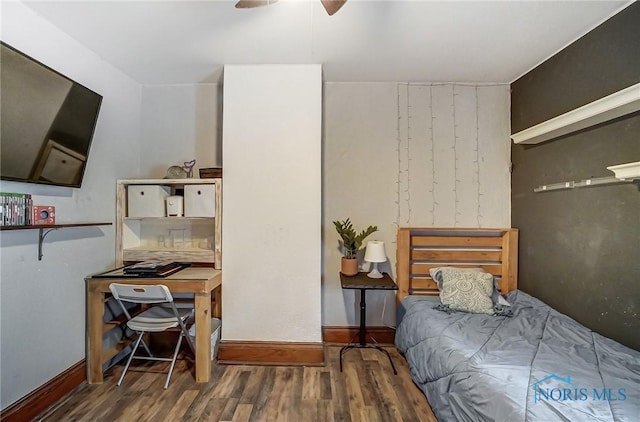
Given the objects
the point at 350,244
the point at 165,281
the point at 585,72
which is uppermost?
the point at 585,72

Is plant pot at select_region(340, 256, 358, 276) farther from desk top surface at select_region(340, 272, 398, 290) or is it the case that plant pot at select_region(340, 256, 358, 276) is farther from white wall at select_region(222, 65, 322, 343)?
white wall at select_region(222, 65, 322, 343)

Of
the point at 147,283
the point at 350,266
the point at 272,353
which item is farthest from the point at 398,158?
the point at 147,283

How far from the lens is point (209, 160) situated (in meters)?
2.87

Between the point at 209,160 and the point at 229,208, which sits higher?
the point at 209,160

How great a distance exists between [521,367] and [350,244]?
4.65 ft

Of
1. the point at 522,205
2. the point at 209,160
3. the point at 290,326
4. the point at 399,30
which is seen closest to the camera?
the point at 399,30

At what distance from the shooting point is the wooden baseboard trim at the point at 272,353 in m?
2.41

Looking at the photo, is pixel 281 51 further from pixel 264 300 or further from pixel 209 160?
pixel 264 300

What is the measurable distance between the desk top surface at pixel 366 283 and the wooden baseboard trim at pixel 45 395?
2.02 metres

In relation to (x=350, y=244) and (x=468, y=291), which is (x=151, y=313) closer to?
(x=350, y=244)

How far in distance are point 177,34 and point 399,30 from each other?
1.51m

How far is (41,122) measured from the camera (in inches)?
68.7

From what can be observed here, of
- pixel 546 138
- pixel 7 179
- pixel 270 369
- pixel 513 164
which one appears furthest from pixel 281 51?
pixel 270 369

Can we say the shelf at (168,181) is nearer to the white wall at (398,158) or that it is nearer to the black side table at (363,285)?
the white wall at (398,158)
